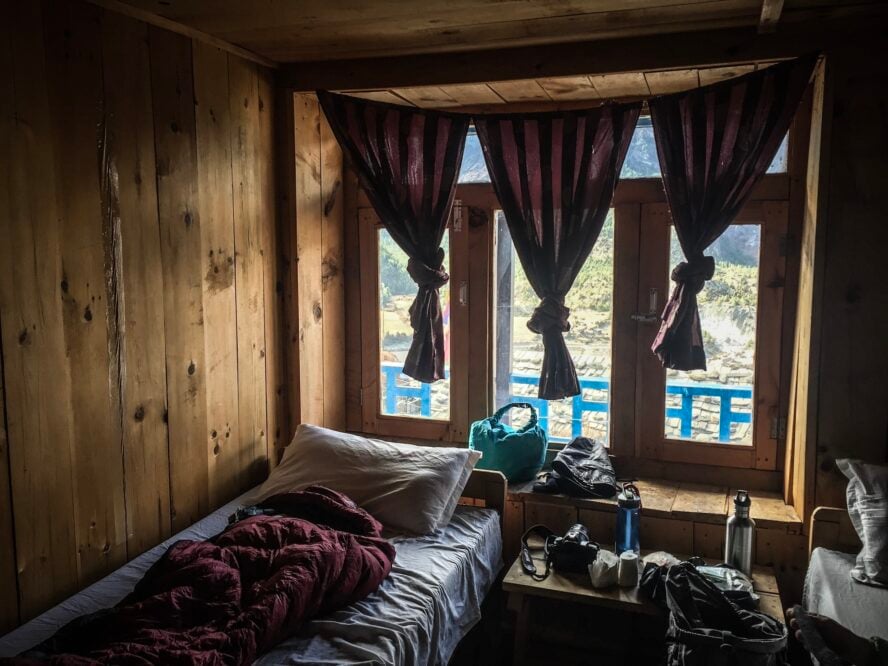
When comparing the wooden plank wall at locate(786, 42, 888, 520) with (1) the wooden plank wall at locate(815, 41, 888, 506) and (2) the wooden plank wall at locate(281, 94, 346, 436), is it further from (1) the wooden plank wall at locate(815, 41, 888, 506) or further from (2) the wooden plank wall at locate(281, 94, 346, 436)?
(2) the wooden plank wall at locate(281, 94, 346, 436)

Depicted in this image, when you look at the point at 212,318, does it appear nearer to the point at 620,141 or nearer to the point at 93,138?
the point at 93,138

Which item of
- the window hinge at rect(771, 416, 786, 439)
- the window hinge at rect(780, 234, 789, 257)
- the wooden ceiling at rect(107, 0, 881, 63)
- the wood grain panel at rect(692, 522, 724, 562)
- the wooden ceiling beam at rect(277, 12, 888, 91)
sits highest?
the wooden ceiling at rect(107, 0, 881, 63)

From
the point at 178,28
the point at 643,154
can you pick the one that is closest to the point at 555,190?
the point at 643,154

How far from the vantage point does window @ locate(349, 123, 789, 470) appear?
2746 mm

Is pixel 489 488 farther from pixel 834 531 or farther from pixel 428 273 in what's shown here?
pixel 834 531

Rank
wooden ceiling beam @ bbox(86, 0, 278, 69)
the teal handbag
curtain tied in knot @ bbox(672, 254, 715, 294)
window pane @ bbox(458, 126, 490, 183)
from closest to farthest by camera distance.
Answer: wooden ceiling beam @ bbox(86, 0, 278, 69)
curtain tied in knot @ bbox(672, 254, 715, 294)
the teal handbag
window pane @ bbox(458, 126, 490, 183)

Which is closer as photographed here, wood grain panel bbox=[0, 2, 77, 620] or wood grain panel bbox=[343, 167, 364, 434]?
wood grain panel bbox=[0, 2, 77, 620]

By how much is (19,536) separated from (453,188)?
6.09ft

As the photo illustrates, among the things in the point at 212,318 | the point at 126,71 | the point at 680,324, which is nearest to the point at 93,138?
the point at 126,71

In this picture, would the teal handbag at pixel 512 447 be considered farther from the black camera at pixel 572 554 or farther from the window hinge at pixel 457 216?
the window hinge at pixel 457 216

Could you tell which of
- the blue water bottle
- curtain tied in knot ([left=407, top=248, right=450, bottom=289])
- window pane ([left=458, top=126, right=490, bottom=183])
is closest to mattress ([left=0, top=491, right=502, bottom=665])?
the blue water bottle

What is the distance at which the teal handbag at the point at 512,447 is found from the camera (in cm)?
282

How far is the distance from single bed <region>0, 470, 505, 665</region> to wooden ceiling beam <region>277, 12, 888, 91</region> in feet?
4.88

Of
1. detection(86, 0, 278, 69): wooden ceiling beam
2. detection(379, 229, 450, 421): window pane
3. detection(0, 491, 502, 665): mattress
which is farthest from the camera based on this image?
detection(379, 229, 450, 421): window pane
